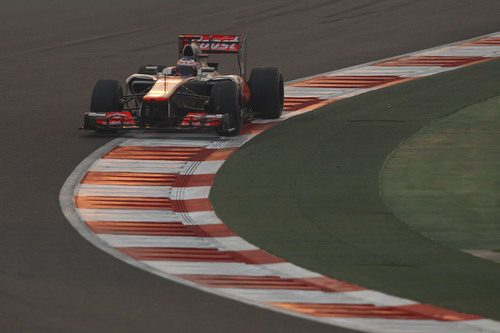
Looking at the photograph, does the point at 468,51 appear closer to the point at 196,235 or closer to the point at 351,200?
the point at 351,200

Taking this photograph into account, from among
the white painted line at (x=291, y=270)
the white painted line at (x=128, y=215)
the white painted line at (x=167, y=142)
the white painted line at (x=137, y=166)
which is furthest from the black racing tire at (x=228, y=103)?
the white painted line at (x=291, y=270)

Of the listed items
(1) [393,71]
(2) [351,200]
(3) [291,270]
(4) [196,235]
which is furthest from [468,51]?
(3) [291,270]

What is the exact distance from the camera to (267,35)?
96.9 feet

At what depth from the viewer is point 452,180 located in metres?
15.2

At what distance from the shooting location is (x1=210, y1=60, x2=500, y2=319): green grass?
36.1 feet

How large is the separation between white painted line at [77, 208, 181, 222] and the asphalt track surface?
0.36 meters

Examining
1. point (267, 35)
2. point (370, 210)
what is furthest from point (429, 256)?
point (267, 35)

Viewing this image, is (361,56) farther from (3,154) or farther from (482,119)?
(3,154)

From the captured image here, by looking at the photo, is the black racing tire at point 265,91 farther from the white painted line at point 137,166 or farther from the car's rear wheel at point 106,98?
the white painted line at point 137,166

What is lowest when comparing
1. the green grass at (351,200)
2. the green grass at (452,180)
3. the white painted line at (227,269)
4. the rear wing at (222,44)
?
the green grass at (452,180)

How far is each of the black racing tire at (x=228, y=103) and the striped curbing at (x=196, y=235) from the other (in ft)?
0.67

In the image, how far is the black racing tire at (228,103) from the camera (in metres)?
18.4

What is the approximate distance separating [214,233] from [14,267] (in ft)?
8.21

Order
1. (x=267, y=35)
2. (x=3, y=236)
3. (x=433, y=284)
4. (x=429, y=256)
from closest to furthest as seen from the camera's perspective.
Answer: (x=433, y=284)
(x=429, y=256)
(x=3, y=236)
(x=267, y=35)
